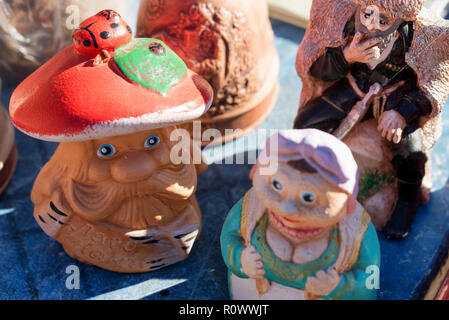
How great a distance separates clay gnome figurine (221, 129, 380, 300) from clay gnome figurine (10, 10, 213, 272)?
374mm

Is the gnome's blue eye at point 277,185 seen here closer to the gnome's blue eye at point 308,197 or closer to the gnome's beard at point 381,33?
the gnome's blue eye at point 308,197

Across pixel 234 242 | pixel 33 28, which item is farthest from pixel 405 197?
pixel 33 28

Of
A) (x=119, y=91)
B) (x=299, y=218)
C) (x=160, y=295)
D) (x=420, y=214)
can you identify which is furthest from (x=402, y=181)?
(x=119, y=91)

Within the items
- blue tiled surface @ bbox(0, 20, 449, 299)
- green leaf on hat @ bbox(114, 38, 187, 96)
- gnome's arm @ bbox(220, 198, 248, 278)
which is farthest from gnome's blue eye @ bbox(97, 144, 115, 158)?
blue tiled surface @ bbox(0, 20, 449, 299)

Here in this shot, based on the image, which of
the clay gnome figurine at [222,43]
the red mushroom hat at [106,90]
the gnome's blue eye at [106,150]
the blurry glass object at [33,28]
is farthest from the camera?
the blurry glass object at [33,28]

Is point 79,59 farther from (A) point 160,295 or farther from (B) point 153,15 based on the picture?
(A) point 160,295

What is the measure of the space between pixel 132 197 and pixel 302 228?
0.81 metres

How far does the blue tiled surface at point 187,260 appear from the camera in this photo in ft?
8.25

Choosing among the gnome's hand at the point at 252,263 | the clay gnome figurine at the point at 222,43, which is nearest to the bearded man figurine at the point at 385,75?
the clay gnome figurine at the point at 222,43

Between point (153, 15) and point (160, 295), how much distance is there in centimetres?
141

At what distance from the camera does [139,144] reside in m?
2.24

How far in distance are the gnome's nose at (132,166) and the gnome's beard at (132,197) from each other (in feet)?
0.23

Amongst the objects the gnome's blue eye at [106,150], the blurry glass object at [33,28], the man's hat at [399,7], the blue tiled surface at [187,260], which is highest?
the man's hat at [399,7]

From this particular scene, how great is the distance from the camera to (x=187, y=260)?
265 centimetres
